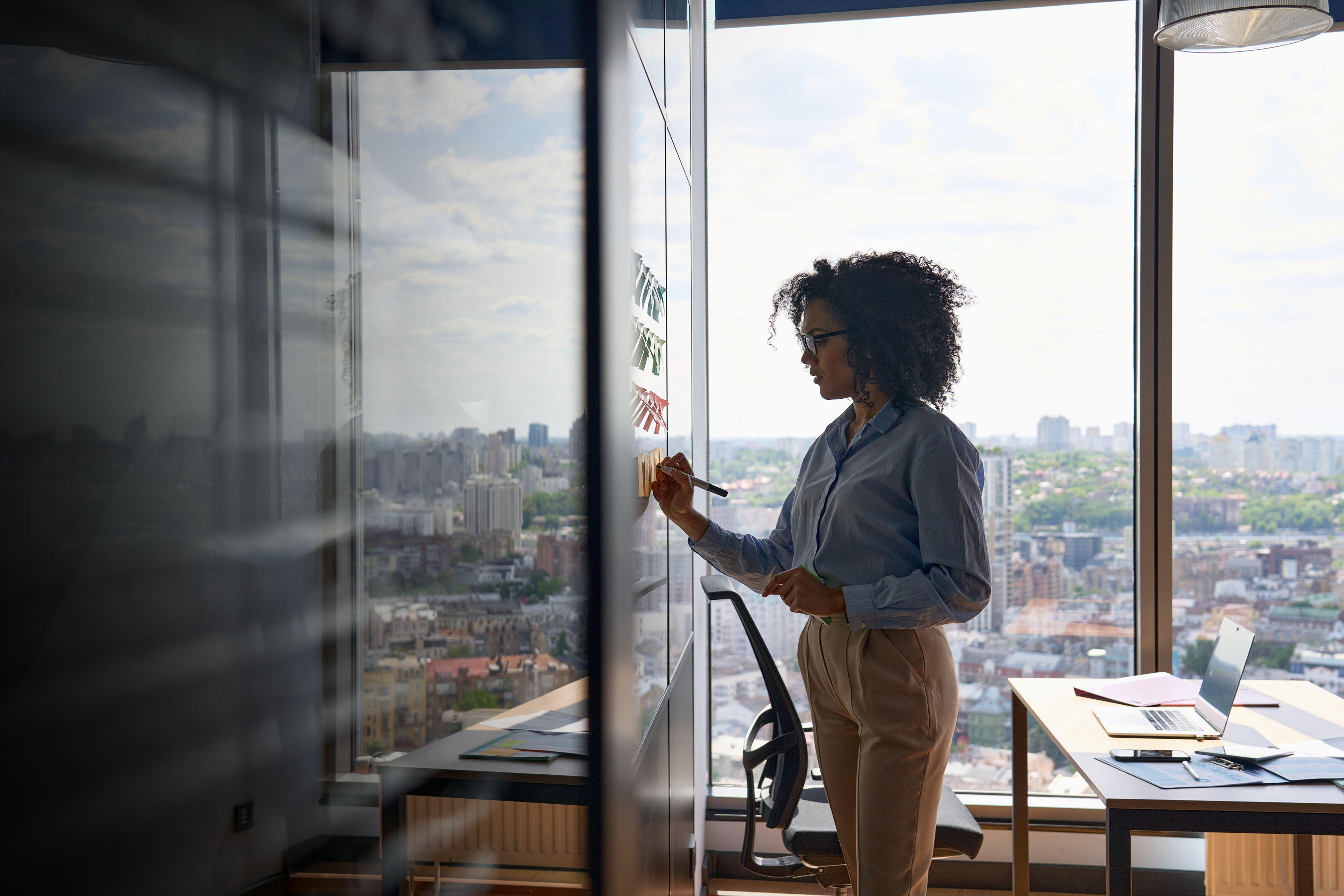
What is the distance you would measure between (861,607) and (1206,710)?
1.20 metres

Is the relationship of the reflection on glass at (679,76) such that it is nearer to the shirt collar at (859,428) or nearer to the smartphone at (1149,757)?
the shirt collar at (859,428)

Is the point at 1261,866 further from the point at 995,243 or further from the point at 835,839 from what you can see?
the point at 995,243

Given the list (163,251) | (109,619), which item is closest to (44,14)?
(163,251)

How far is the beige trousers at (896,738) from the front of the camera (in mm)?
1723

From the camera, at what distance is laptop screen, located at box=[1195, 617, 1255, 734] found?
2094 millimetres

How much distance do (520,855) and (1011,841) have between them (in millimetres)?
2615

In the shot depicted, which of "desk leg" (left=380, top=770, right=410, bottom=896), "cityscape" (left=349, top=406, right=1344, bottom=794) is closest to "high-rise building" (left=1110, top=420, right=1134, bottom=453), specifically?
"cityscape" (left=349, top=406, right=1344, bottom=794)

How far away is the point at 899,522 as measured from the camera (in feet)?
5.88

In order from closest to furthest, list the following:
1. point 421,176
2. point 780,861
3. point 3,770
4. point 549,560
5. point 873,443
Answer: point 3,770 → point 421,176 → point 549,560 → point 873,443 → point 780,861

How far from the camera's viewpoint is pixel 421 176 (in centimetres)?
70

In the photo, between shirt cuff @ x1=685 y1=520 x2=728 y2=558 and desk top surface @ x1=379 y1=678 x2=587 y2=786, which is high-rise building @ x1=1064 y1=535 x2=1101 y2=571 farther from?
desk top surface @ x1=379 y1=678 x2=587 y2=786

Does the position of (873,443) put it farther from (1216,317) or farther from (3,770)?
(1216,317)

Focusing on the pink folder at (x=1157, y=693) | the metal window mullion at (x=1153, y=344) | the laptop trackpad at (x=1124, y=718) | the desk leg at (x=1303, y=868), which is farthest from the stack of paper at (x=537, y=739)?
the metal window mullion at (x=1153, y=344)

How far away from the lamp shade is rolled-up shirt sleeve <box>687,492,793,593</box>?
1717mm
